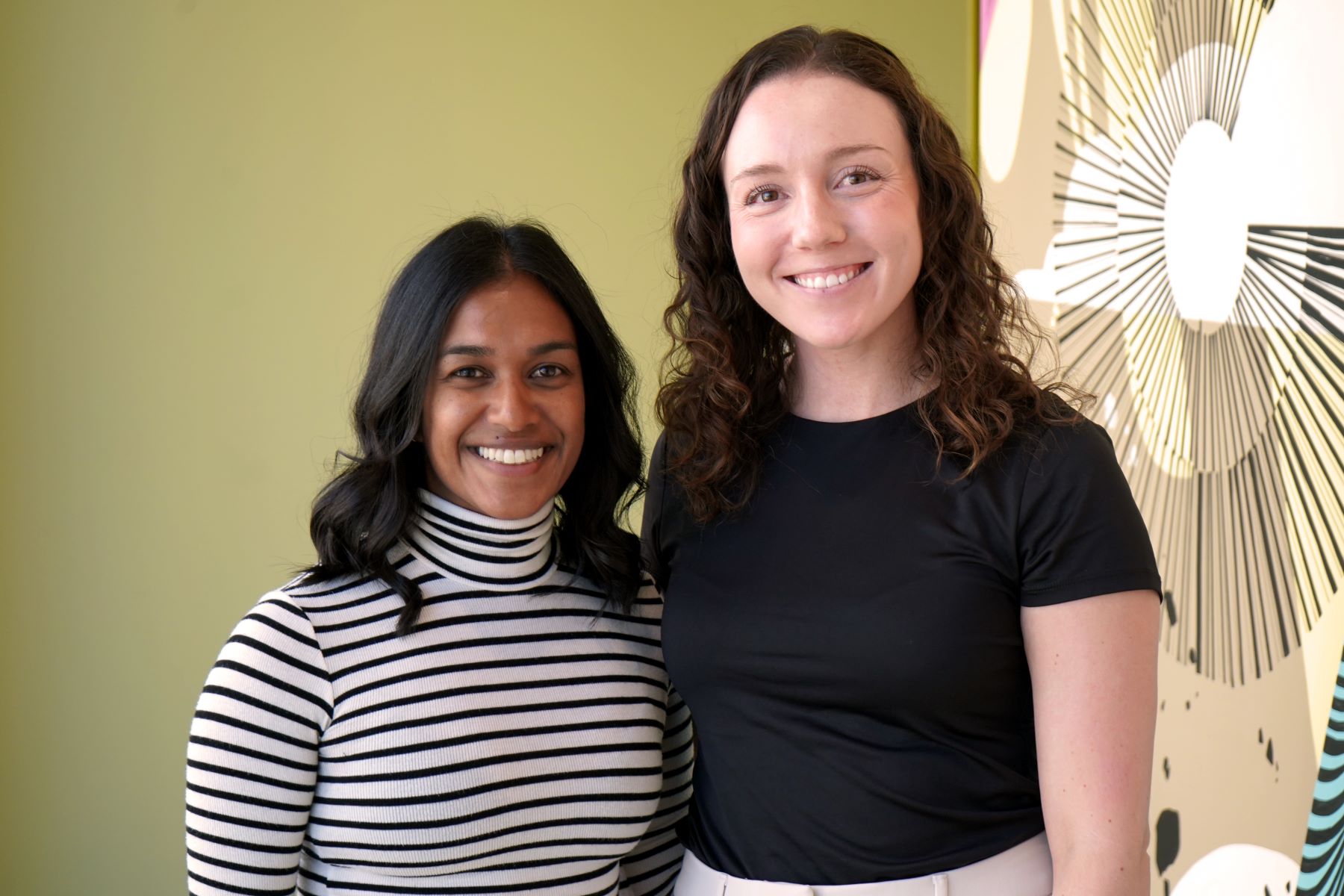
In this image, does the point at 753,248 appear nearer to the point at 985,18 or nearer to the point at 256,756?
the point at 256,756

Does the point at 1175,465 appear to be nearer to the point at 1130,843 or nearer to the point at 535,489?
the point at 1130,843

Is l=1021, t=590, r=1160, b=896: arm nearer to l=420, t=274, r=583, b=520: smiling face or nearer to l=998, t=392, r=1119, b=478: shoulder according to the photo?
l=998, t=392, r=1119, b=478: shoulder

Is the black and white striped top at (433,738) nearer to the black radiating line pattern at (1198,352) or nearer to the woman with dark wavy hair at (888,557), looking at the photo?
the woman with dark wavy hair at (888,557)

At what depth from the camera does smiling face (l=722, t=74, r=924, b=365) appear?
1237 millimetres

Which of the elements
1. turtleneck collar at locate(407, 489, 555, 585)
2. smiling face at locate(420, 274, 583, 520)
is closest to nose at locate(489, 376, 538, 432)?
smiling face at locate(420, 274, 583, 520)

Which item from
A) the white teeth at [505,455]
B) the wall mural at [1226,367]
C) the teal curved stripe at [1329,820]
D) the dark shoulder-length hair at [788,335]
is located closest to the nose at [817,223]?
the dark shoulder-length hair at [788,335]

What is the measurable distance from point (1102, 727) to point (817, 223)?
1.85ft

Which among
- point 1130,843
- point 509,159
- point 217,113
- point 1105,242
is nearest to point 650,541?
point 1130,843

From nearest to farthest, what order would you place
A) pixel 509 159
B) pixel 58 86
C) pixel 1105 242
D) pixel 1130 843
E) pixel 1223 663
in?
Result: pixel 1130 843, pixel 1223 663, pixel 1105 242, pixel 58 86, pixel 509 159

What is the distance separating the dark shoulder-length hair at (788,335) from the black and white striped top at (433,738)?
24cm

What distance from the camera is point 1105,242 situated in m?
2.08

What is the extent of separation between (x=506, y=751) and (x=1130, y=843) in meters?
0.63

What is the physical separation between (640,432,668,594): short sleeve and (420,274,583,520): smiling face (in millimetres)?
159

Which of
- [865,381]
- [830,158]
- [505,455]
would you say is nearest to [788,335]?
[865,381]
